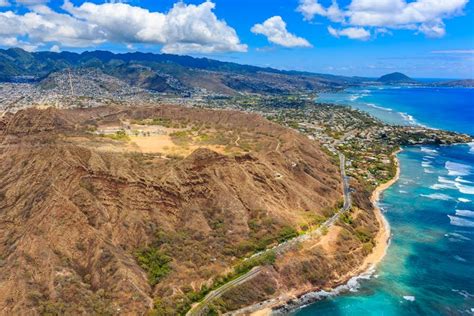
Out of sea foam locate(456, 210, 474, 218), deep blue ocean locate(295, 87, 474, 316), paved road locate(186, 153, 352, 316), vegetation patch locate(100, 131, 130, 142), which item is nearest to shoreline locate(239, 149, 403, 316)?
deep blue ocean locate(295, 87, 474, 316)

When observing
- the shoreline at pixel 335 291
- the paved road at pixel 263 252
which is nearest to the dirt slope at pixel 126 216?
the paved road at pixel 263 252

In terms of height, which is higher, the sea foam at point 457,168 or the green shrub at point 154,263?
the sea foam at point 457,168

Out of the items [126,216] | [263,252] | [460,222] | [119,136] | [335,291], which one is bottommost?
[335,291]

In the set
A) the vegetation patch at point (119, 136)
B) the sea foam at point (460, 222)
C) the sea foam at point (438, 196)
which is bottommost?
the sea foam at point (460, 222)

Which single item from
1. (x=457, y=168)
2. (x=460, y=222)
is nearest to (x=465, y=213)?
(x=460, y=222)

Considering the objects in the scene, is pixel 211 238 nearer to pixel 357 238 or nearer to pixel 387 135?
pixel 357 238

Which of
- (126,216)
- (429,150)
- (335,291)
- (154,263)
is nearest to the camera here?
(154,263)

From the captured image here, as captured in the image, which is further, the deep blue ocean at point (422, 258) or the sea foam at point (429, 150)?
the sea foam at point (429, 150)

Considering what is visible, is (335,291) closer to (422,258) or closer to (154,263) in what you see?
(422,258)

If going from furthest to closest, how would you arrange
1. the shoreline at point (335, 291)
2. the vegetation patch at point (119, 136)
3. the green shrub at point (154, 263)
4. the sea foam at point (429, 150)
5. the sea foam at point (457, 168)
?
the sea foam at point (429, 150) → the sea foam at point (457, 168) → the vegetation patch at point (119, 136) → the green shrub at point (154, 263) → the shoreline at point (335, 291)

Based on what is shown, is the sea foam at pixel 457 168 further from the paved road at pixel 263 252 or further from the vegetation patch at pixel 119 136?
the vegetation patch at pixel 119 136

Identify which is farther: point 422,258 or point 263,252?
point 422,258
